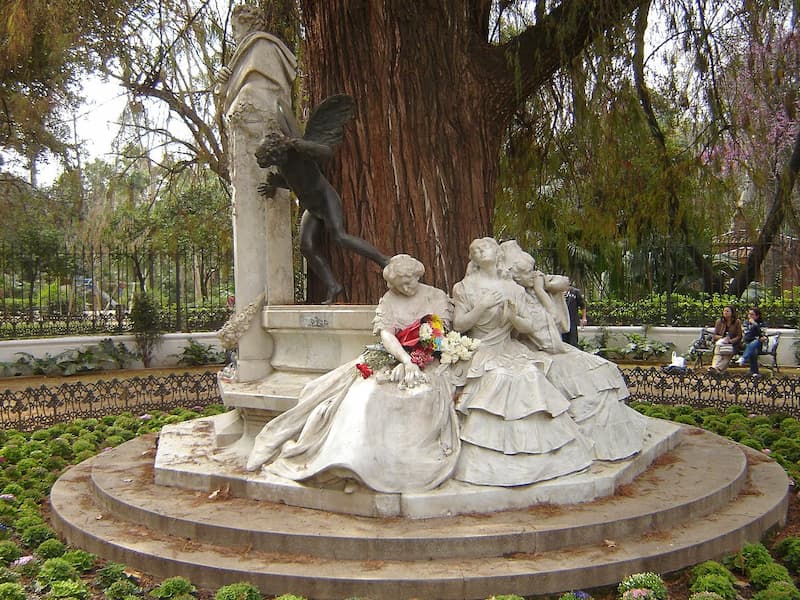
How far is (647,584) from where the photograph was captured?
3410mm

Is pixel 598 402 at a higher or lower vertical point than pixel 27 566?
higher

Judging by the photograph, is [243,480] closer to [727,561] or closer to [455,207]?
[727,561]

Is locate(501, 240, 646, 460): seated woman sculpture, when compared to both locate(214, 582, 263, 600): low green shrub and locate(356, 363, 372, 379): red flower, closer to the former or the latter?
locate(356, 363, 372, 379): red flower

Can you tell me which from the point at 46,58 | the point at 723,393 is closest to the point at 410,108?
the point at 723,393

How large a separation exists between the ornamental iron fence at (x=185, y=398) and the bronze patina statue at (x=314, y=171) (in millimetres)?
4534

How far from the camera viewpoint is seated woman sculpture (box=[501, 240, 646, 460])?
184 inches

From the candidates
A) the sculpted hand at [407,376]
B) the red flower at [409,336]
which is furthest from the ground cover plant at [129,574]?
the red flower at [409,336]

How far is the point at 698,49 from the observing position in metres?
6.77

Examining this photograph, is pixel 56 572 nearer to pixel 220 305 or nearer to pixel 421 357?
pixel 421 357

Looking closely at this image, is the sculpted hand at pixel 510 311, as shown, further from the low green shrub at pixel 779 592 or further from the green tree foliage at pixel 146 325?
the green tree foliage at pixel 146 325

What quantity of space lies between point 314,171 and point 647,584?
3.65 m

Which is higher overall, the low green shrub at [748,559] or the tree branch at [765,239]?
the tree branch at [765,239]

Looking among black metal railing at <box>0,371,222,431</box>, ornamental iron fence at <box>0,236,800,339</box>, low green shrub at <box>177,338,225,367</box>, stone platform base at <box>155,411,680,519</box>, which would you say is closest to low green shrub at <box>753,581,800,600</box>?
stone platform base at <box>155,411,680,519</box>

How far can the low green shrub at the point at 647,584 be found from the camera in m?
3.37
